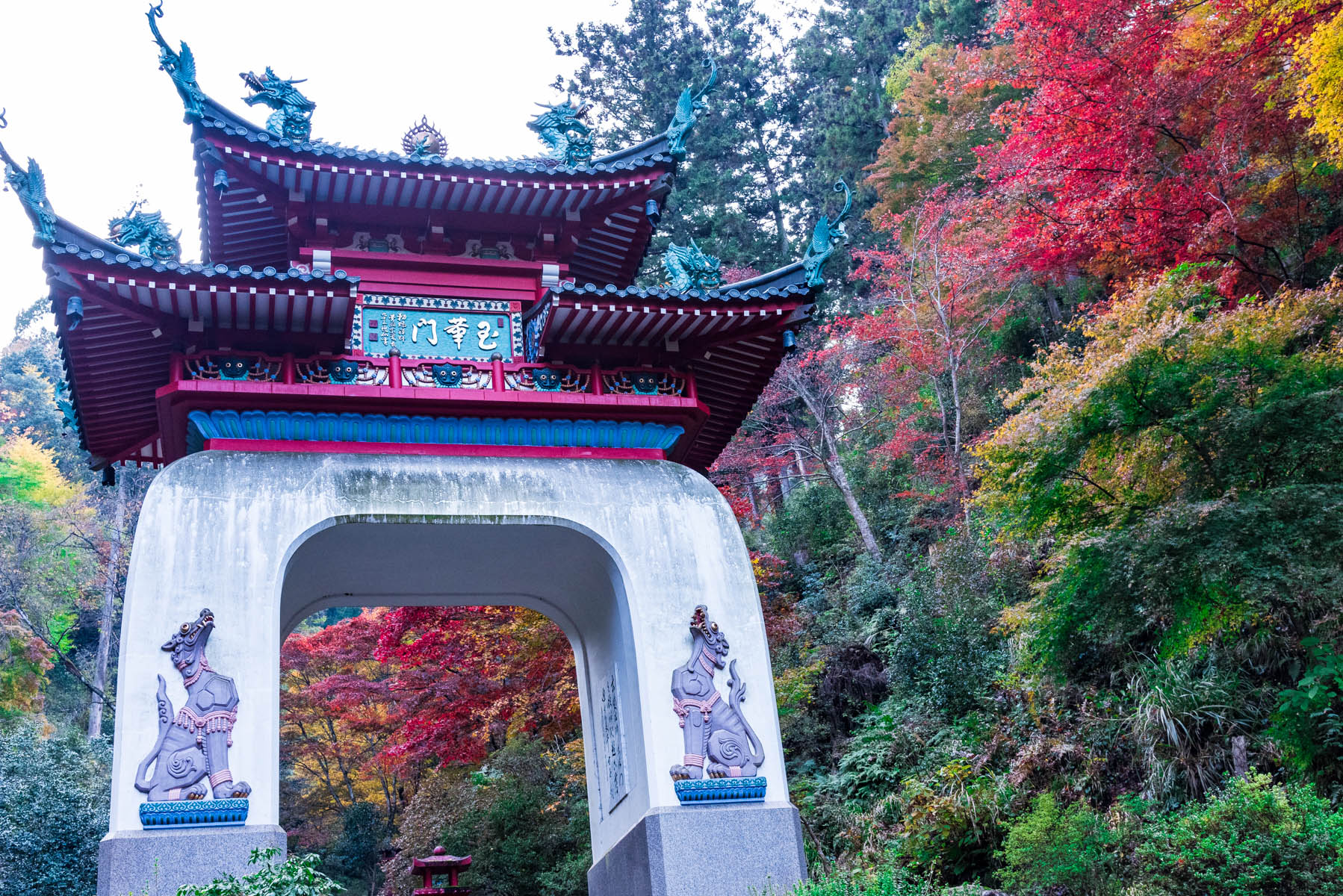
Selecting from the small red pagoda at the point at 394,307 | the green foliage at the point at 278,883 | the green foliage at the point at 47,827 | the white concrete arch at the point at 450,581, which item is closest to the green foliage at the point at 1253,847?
the white concrete arch at the point at 450,581

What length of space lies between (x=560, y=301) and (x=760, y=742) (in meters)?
4.40

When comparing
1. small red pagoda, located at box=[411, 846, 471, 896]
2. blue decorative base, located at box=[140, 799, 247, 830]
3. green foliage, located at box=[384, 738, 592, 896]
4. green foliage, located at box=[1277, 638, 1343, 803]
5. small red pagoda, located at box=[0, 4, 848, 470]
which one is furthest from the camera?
green foliage, located at box=[384, 738, 592, 896]

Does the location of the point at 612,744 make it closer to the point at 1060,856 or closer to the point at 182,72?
the point at 1060,856

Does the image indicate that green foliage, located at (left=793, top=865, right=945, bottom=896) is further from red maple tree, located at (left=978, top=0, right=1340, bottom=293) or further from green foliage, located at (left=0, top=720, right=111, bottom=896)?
green foliage, located at (left=0, top=720, right=111, bottom=896)

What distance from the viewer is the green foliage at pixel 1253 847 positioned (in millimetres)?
7391

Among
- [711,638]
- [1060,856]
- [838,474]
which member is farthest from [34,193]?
[838,474]

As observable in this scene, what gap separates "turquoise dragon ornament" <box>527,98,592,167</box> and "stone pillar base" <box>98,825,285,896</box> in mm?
7291

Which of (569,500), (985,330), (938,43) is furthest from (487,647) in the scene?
(938,43)

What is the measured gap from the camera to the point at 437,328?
1073 cm

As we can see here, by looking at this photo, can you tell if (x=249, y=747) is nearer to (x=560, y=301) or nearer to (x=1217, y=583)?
(x=560, y=301)

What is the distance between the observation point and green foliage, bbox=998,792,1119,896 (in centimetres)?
896

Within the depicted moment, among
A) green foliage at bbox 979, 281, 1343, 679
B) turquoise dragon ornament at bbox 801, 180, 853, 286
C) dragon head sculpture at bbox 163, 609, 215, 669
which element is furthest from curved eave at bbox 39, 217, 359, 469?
green foliage at bbox 979, 281, 1343, 679

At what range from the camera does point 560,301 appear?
9.92 m

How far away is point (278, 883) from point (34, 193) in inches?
234
